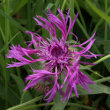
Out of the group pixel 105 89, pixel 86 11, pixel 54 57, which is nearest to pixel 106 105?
pixel 105 89

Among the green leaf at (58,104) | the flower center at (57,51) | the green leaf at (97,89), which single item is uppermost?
the flower center at (57,51)

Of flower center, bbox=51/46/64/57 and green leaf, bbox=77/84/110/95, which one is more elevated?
flower center, bbox=51/46/64/57

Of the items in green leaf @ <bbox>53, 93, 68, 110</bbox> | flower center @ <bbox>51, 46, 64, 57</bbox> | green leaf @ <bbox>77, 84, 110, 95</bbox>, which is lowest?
green leaf @ <bbox>77, 84, 110, 95</bbox>

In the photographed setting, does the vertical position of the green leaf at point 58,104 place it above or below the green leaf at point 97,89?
above

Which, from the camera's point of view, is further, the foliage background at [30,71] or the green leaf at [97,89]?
the foliage background at [30,71]

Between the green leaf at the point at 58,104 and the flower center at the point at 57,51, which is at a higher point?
the flower center at the point at 57,51

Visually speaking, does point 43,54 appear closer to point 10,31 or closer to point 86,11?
point 10,31

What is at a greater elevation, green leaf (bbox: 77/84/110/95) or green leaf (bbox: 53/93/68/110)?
green leaf (bbox: 53/93/68/110)

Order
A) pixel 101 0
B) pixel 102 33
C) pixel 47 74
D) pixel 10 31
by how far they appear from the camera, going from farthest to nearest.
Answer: pixel 101 0 < pixel 102 33 < pixel 10 31 < pixel 47 74

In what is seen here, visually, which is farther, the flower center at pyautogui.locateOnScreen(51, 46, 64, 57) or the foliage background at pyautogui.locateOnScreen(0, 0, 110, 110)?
the foliage background at pyautogui.locateOnScreen(0, 0, 110, 110)

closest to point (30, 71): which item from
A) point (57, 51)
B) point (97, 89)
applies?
point (57, 51)

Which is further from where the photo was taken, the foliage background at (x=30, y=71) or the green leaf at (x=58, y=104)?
the foliage background at (x=30, y=71)
